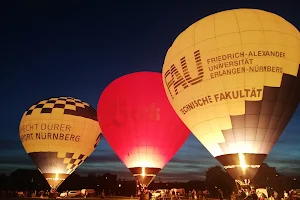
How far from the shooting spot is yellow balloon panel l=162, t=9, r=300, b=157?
11.8m

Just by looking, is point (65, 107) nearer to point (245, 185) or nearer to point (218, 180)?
point (245, 185)

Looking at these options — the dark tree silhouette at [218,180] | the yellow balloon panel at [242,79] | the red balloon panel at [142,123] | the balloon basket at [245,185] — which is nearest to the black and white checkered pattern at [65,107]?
the red balloon panel at [142,123]

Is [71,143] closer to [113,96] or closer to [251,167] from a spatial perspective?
[113,96]

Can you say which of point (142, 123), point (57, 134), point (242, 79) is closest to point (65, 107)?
point (57, 134)

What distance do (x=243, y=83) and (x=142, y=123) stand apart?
6468 mm

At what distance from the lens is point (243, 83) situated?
1184 cm

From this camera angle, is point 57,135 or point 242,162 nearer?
point 242,162

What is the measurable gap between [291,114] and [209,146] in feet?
10.7

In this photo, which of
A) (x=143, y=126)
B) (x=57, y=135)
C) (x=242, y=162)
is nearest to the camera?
(x=242, y=162)

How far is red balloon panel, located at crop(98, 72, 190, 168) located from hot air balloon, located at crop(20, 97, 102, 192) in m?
4.66

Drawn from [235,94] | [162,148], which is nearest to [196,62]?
[235,94]

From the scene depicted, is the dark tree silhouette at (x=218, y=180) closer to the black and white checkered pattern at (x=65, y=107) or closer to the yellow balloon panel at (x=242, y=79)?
the black and white checkered pattern at (x=65, y=107)

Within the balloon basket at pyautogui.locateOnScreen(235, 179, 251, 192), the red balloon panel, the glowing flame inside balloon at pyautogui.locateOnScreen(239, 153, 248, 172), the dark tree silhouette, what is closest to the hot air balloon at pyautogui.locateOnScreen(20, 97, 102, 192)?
the red balloon panel

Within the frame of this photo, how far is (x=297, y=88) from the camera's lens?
12242mm
